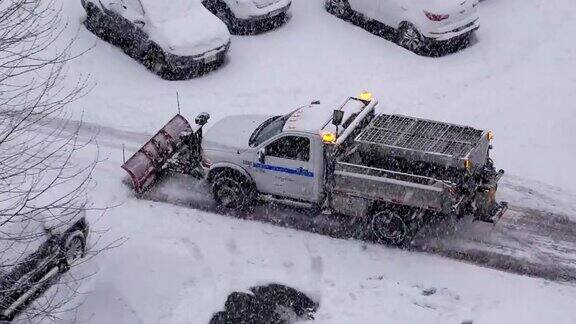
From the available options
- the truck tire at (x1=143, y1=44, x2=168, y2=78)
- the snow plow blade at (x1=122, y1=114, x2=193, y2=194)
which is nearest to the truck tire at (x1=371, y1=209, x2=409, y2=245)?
the snow plow blade at (x1=122, y1=114, x2=193, y2=194)

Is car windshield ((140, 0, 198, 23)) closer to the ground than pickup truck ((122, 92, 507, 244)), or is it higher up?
closer to the ground

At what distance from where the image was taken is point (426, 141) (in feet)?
37.9

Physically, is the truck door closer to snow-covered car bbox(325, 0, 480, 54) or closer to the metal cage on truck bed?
the metal cage on truck bed

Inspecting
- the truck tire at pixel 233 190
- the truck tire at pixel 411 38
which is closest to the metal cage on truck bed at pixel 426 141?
the truck tire at pixel 233 190

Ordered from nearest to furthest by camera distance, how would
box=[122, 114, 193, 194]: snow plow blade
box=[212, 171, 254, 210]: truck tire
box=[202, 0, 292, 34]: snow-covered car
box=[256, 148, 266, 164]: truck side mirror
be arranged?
box=[256, 148, 266, 164]: truck side mirror → box=[212, 171, 254, 210]: truck tire → box=[122, 114, 193, 194]: snow plow blade → box=[202, 0, 292, 34]: snow-covered car

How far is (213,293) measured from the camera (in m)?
10.8

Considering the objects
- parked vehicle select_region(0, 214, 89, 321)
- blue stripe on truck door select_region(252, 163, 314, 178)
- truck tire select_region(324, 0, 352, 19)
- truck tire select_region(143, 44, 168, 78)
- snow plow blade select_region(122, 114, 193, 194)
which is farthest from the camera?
truck tire select_region(324, 0, 352, 19)

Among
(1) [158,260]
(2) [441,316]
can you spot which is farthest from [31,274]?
(2) [441,316]

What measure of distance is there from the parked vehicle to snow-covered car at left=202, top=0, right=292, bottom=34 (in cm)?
792

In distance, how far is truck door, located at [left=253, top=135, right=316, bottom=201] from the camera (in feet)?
38.0

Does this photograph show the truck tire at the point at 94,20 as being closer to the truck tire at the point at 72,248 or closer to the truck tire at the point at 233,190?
the truck tire at the point at 233,190

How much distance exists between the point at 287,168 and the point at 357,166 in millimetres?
1268

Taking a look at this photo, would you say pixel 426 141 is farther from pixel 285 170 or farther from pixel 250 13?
pixel 250 13

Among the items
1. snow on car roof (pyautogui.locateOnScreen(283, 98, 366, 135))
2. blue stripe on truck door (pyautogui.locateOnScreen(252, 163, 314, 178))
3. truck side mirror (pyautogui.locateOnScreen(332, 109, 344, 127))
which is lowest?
blue stripe on truck door (pyautogui.locateOnScreen(252, 163, 314, 178))
